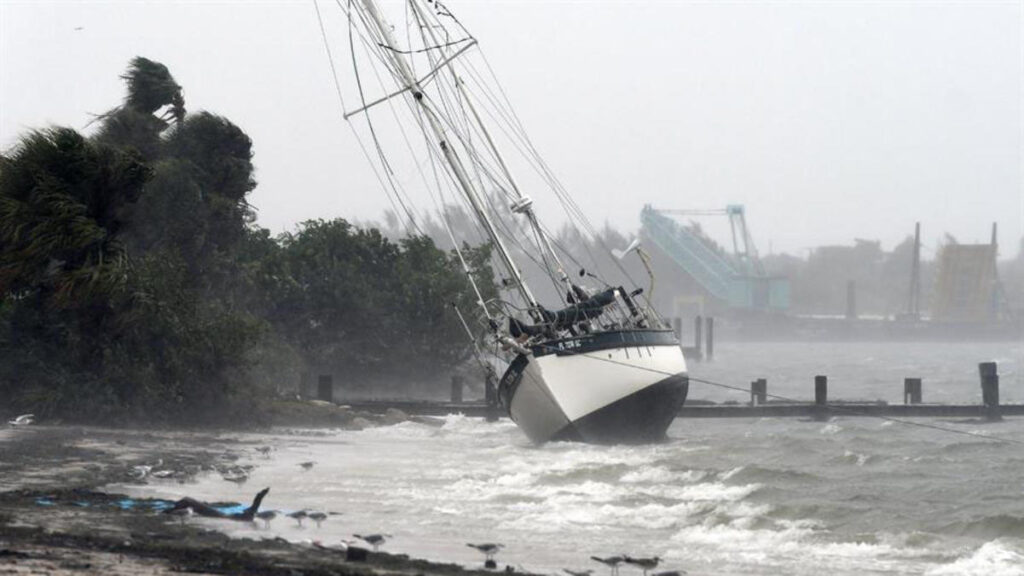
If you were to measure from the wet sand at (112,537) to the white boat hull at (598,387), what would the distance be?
817 centimetres

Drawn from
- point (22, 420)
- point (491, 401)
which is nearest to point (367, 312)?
point (491, 401)

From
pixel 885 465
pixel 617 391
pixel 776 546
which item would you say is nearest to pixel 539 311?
pixel 617 391

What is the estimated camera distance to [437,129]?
3650 cm

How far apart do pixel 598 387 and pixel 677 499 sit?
7997 millimetres

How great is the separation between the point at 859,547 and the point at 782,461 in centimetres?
1154

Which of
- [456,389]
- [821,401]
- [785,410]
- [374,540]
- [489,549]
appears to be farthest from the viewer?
[456,389]

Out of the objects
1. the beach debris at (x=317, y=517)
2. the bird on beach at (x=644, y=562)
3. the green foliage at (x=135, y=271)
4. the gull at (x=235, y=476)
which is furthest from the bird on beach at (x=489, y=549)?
the green foliage at (x=135, y=271)

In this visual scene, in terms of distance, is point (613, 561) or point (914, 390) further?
point (914, 390)

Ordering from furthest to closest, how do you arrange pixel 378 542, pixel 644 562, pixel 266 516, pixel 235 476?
pixel 235 476, pixel 266 516, pixel 378 542, pixel 644 562

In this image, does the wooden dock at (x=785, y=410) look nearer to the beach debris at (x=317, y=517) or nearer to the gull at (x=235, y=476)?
the gull at (x=235, y=476)

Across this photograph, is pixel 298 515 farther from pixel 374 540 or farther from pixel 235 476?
pixel 235 476

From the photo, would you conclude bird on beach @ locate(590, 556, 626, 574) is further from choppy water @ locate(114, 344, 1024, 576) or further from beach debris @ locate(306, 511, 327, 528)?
beach debris @ locate(306, 511, 327, 528)

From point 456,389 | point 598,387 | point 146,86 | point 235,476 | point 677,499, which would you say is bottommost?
point 677,499

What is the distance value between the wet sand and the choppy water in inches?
41.4
